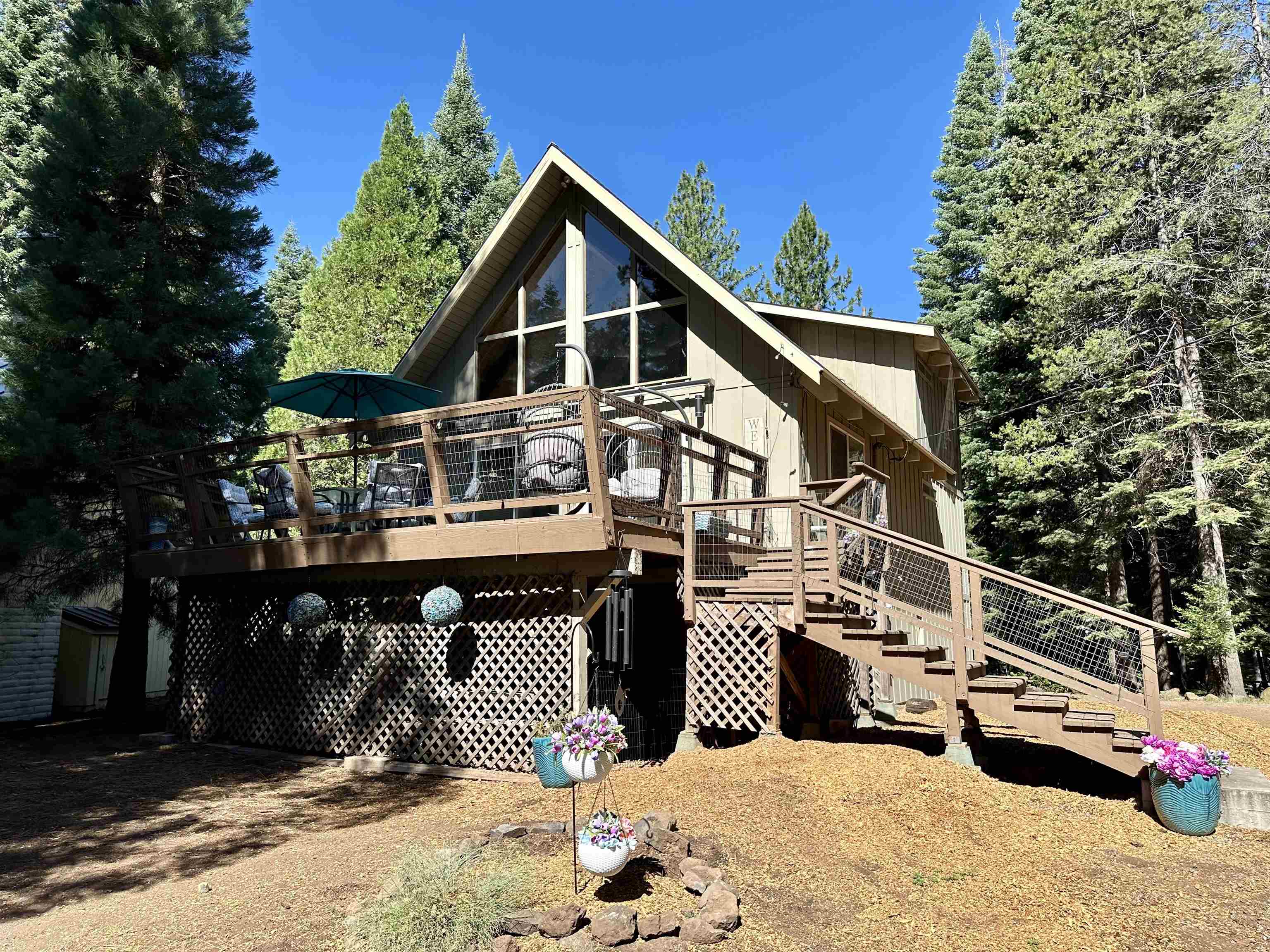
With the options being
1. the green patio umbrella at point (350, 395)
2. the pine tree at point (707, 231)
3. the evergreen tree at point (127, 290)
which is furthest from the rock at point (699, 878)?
the pine tree at point (707, 231)

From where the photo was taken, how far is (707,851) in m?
5.41

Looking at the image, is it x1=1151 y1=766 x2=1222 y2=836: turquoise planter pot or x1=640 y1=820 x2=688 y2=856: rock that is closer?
x1=640 y1=820 x2=688 y2=856: rock

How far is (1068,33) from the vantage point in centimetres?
1883

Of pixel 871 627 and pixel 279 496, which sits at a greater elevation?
pixel 279 496

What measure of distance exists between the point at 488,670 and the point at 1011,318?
1793 centimetres

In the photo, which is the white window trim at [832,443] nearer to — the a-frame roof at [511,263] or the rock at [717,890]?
the a-frame roof at [511,263]

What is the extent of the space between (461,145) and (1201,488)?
2642cm

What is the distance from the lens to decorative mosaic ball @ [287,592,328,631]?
9508 mm

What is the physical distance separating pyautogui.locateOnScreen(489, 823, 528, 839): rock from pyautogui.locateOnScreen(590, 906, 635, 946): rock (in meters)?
1.57

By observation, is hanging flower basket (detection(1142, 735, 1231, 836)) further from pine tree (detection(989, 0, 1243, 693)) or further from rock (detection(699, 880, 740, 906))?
pine tree (detection(989, 0, 1243, 693))

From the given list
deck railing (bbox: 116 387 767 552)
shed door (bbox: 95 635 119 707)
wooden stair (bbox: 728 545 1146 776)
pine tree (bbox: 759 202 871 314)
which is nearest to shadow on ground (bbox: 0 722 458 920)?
deck railing (bbox: 116 387 767 552)

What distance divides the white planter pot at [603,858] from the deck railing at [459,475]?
3336mm

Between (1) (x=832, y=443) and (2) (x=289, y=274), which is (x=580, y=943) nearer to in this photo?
(1) (x=832, y=443)

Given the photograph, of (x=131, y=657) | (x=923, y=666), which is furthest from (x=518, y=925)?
(x=131, y=657)
